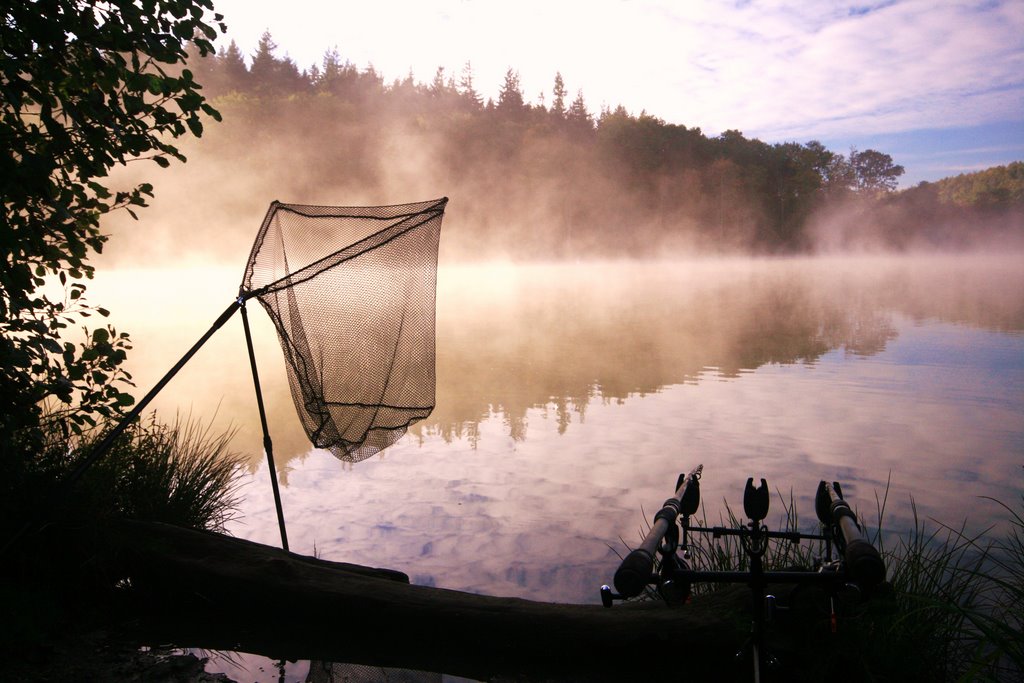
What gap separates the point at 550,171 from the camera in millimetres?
73062

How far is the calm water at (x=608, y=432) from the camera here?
5.44m

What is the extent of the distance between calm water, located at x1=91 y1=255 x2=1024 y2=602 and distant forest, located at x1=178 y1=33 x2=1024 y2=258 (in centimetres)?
4442

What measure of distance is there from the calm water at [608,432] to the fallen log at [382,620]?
4.52 feet

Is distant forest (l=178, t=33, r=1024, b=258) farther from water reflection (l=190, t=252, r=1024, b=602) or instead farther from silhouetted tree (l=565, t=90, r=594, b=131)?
water reflection (l=190, t=252, r=1024, b=602)

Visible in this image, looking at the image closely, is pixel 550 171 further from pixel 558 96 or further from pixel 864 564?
pixel 864 564

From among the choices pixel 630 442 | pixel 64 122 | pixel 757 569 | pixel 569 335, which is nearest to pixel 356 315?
pixel 64 122

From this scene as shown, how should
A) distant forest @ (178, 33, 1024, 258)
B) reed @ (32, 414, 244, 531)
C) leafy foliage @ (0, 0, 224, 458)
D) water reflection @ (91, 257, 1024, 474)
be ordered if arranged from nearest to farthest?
1. leafy foliage @ (0, 0, 224, 458)
2. reed @ (32, 414, 244, 531)
3. water reflection @ (91, 257, 1024, 474)
4. distant forest @ (178, 33, 1024, 258)

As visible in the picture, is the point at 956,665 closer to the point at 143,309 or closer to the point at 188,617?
the point at 188,617

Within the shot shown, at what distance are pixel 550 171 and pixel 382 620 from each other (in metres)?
72.3

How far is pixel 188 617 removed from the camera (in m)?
3.39

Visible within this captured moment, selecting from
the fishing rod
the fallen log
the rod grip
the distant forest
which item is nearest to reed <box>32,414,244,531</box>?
→ the fallen log

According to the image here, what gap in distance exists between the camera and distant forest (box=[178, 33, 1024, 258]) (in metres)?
65.8

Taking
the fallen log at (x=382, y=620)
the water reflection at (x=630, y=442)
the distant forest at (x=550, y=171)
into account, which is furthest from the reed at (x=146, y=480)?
the distant forest at (x=550, y=171)

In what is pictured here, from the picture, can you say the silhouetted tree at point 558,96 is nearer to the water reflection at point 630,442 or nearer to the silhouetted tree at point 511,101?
the silhouetted tree at point 511,101
